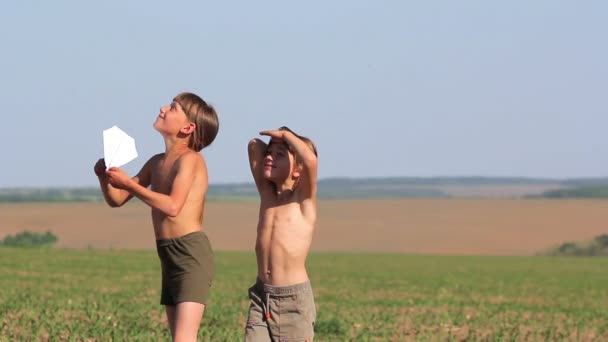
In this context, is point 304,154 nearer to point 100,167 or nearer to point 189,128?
point 189,128

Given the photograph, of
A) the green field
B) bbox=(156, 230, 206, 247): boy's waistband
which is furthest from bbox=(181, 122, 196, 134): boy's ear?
the green field

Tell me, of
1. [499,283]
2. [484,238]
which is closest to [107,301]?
[499,283]

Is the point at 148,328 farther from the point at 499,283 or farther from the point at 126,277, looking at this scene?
the point at 499,283

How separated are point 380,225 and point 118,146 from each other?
271 ft

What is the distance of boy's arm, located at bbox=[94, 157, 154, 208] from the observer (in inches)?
285

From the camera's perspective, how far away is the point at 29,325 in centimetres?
1361

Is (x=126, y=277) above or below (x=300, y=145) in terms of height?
below

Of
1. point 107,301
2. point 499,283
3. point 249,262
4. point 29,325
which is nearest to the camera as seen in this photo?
point 29,325

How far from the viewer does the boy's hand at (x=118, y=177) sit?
6.87m

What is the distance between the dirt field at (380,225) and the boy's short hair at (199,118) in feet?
205

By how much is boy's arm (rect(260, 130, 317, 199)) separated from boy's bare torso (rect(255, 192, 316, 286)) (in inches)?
6.4

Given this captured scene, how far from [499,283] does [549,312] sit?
13.6 metres

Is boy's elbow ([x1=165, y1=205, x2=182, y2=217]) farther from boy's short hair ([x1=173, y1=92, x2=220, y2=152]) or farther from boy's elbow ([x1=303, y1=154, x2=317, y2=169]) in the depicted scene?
boy's elbow ([x1=303, y1=154, x2=317, y2=169])

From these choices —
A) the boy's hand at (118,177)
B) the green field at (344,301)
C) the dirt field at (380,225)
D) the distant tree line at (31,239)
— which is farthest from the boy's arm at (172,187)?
the distant tree line at (31,239)
